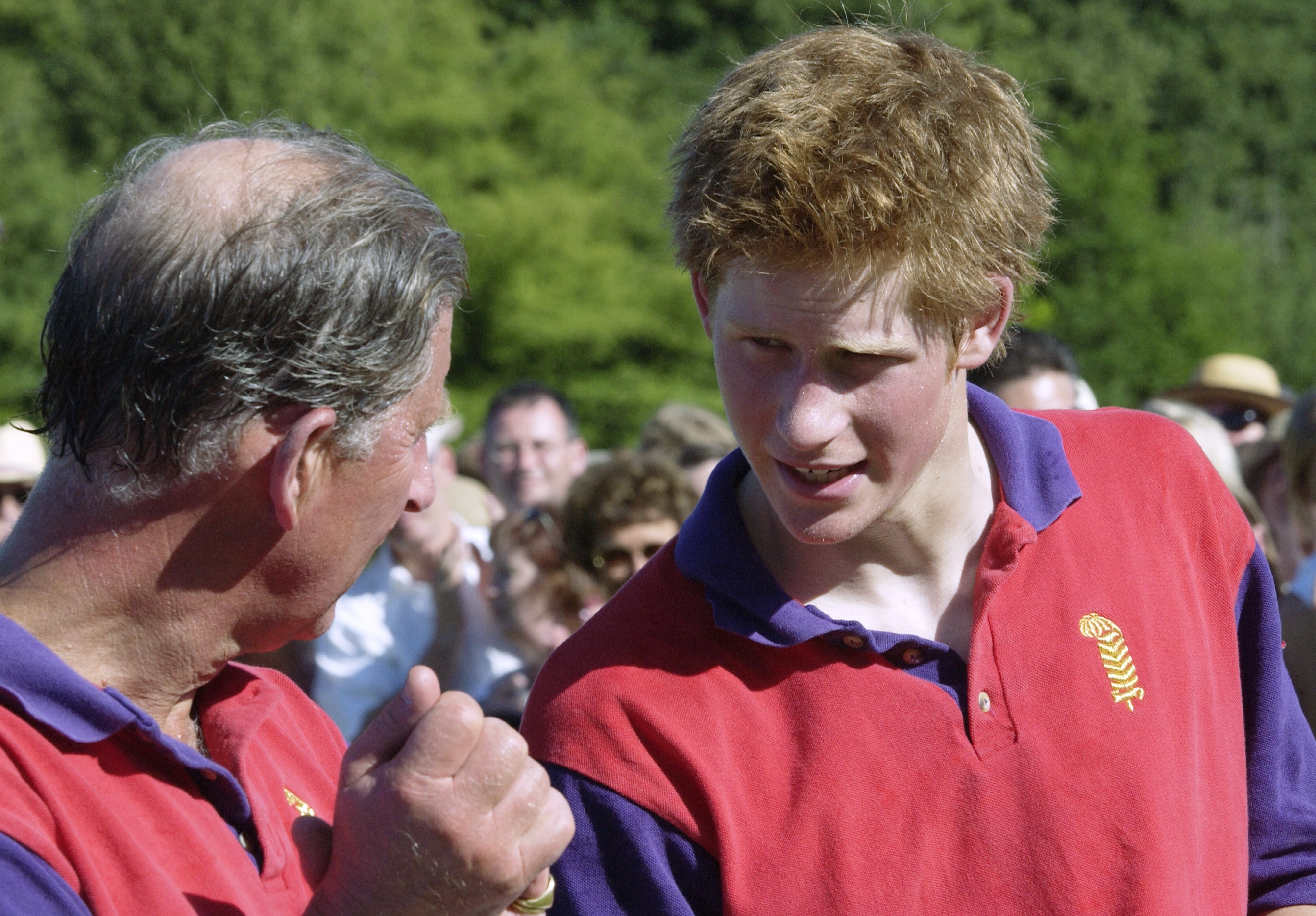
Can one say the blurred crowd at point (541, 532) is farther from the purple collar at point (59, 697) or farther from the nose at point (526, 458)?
the purple collar at point (59, 697)

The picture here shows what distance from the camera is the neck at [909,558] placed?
1918 millimetres

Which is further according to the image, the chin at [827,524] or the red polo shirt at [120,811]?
the chin at [827,524]

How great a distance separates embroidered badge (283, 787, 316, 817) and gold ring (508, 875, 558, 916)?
334 millimetres

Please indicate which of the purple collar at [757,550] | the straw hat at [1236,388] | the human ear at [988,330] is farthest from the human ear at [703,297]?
the straw hat at [1236,388]

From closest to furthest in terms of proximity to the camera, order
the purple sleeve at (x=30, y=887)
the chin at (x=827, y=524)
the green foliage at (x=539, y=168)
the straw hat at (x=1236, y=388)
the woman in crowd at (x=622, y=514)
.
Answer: the purple sleeve at (x=30, y=887), the chin at (x=827, y=524), the woman in crowd at (x=622, y=514), the straw hat at (x=1236, y=388), the green foliage at (x=539, y=168)

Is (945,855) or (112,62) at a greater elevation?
(945,855)

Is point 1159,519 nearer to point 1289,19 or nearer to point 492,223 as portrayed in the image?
point 492,223

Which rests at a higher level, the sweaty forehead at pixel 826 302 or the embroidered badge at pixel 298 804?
the sweaty forehead at pixel 826 302

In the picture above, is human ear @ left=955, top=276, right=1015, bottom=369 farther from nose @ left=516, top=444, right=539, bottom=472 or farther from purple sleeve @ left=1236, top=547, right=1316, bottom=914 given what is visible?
nose @ left=516, top=444, right=539, bottom=472

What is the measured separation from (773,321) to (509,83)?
27.9 meters

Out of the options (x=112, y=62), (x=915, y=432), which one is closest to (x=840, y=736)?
(x=915, y=432)

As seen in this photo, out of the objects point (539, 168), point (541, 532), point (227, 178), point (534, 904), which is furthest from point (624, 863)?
point (539, 168)

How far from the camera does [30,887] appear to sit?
50.4 inches

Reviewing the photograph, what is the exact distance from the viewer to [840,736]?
5.80ft
